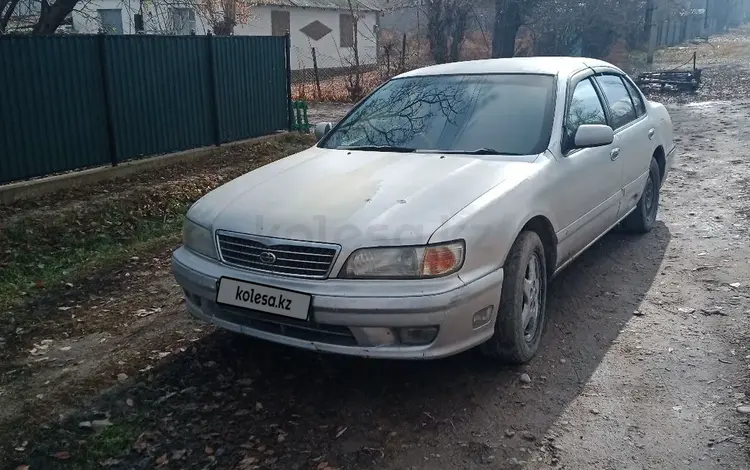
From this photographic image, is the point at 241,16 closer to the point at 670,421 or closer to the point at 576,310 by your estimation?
the point at 576,310

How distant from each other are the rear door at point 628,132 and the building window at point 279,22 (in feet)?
71.4

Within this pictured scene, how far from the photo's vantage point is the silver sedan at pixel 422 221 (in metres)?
3.23

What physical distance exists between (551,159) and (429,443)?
189 centimetres

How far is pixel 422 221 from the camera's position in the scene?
330 centimetres

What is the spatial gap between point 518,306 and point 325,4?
26152 mm

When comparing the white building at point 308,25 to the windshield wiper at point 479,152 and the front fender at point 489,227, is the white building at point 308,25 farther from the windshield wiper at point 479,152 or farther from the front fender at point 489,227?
the front fender at point 489,227

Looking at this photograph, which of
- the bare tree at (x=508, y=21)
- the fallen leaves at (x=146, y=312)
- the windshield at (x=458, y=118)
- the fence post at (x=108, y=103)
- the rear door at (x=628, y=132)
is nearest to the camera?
the windshield at (x=458, y=118)

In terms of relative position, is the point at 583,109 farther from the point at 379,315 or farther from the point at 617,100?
the point at 379,315

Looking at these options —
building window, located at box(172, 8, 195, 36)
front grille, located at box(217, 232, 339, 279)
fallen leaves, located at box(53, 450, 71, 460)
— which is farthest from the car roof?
building window, located at box(172, 8, 195, 36)

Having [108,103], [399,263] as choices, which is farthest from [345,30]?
[399,263]

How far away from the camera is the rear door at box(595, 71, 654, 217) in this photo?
5.27 metres

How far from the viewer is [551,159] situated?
4.13 meters

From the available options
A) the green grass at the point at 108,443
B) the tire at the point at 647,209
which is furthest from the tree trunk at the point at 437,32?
the green grass at the point at 108,443

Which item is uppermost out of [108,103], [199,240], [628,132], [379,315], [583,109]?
[583,109]
